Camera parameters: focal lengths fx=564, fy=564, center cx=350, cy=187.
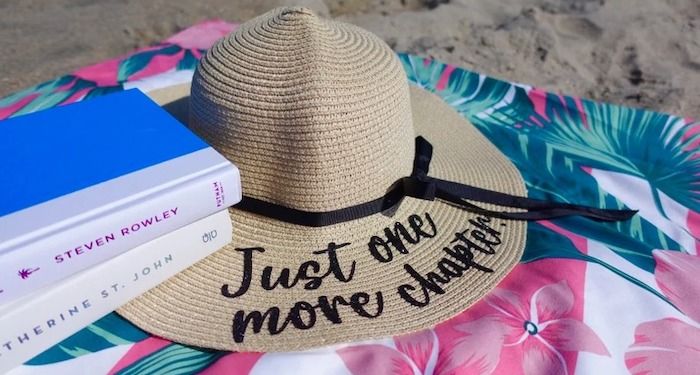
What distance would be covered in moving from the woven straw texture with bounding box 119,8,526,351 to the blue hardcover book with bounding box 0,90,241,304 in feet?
0.31

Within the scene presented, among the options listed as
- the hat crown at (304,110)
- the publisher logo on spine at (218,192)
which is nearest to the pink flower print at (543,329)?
the hat crown at (304,110)

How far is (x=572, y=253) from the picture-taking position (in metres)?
1.02

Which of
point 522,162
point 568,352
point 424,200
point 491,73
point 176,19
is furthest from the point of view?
point 176,19

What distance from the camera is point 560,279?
0.97m

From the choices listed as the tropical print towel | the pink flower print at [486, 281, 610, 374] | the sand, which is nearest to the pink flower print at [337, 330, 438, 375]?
the tropical print towel

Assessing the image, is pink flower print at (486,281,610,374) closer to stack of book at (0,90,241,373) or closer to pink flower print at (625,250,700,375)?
pink flower print at (625,250,700,375)

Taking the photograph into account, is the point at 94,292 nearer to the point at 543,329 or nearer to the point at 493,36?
the point at 543,329

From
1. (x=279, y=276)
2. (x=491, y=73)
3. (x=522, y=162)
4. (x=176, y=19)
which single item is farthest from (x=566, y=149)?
(x=176, y=19)

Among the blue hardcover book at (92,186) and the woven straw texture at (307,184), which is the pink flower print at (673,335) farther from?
the blue hardcover book at (92,186)

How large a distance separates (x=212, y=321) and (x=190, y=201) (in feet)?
0.61

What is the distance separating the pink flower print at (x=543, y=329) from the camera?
33.8 inches

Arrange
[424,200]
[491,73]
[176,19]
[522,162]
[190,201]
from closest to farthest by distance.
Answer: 1. [190,201]
2. [424,200]
3. [522,162]
4. [491,73]
5. [176,19]

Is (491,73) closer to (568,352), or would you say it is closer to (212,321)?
(568,352)

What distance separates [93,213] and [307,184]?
Answer: 31 centimetres
